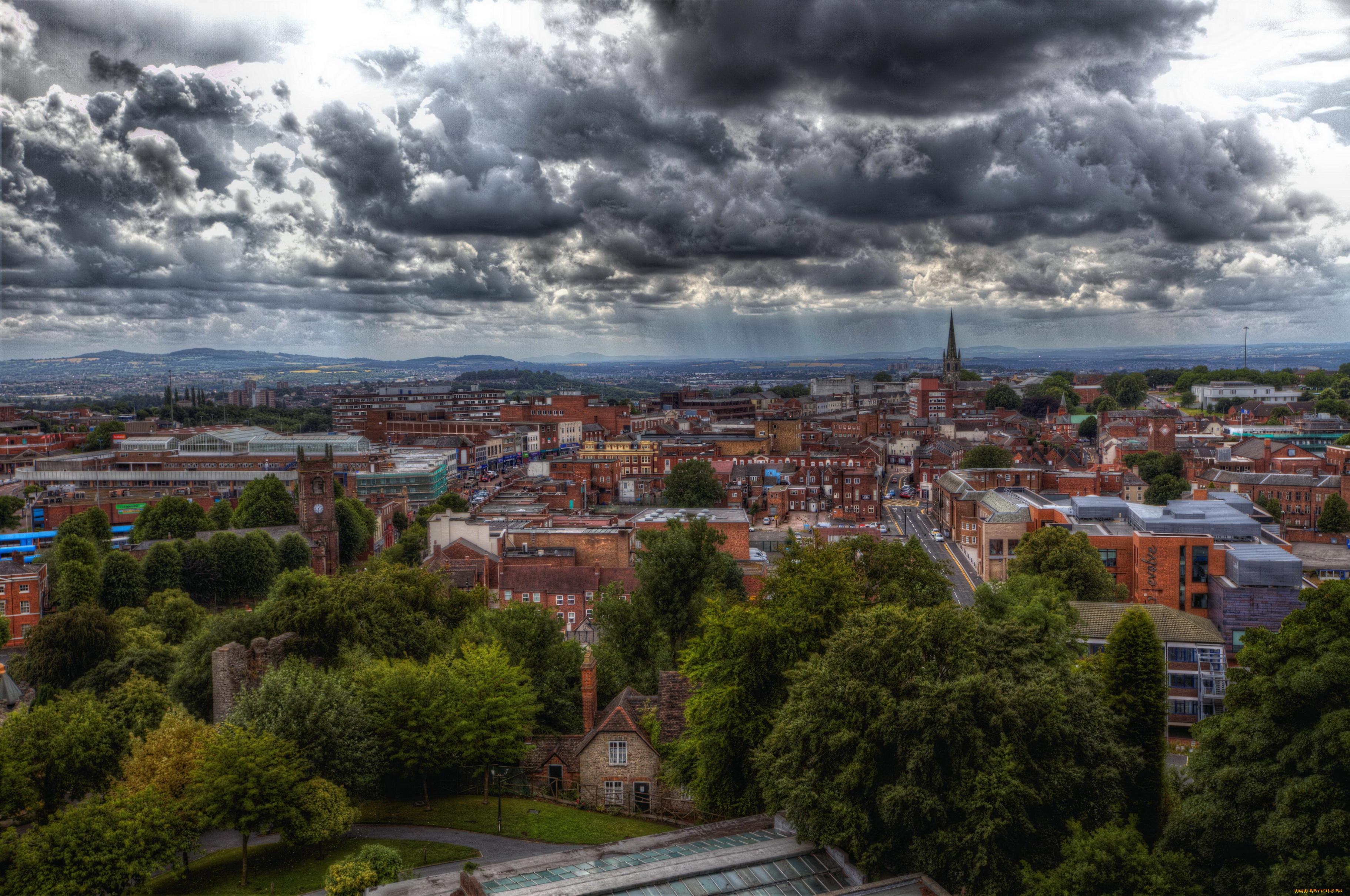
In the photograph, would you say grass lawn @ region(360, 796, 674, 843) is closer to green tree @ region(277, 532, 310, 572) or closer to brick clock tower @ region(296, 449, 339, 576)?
brick clock tower @ region(296, 449, 339, 576)

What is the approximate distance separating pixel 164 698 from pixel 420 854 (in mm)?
13672

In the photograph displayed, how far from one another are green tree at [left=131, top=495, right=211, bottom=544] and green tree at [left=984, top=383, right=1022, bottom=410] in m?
142

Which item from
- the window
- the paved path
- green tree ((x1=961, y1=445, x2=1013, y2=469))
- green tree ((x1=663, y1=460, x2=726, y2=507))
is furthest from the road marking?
the paved path

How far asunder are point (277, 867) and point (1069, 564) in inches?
1531

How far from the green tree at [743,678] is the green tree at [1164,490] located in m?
59.2

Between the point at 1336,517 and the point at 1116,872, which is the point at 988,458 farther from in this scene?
the point at 1116,872

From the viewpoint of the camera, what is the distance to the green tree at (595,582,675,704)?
35.3 metres

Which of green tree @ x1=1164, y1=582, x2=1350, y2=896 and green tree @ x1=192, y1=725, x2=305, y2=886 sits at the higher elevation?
green tree @ x1=1164, y1=582, x2=1350, y2=896

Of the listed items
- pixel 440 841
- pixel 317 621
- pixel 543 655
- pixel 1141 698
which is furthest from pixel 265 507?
pixel 1141 698

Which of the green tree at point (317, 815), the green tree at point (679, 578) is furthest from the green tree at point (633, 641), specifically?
the green tree at point (317, 815)

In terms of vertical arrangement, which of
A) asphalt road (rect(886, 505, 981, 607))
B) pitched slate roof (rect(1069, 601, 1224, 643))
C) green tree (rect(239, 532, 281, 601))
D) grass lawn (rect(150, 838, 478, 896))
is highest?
pitched slate roof (rect(1069, 601, 1224, 643))

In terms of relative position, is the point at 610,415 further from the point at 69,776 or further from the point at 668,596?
the point at 69,776

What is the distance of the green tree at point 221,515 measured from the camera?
238 feet

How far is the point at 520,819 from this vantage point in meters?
23.9
